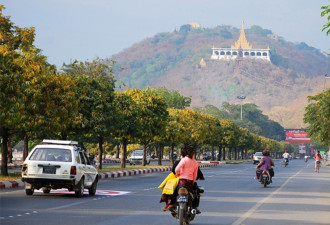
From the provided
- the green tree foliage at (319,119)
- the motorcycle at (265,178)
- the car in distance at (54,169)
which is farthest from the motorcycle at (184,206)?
the green tree foliage at (319,119)

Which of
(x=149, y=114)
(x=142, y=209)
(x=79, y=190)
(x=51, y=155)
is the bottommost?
(x=142, y=209)

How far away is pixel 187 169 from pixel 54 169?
7992mm

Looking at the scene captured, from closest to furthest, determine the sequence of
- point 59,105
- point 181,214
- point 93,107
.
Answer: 1. point 181,214
2. point 59,105
3. point 93,107

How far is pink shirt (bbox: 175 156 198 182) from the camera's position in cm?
1579

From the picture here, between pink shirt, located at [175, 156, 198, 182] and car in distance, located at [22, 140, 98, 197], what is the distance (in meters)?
7.56

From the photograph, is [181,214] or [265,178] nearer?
[181,214]

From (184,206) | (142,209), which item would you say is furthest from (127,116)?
(184,206)

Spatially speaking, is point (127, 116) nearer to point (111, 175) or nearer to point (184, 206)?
point (111, 175)

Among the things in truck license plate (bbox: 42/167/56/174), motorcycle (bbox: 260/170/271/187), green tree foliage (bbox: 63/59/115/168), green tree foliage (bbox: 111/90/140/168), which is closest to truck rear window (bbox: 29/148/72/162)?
truck license plate (bbox: 42/167/56/174)

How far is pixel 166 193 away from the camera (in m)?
15.7

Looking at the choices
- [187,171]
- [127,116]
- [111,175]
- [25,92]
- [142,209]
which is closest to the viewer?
[187,171]

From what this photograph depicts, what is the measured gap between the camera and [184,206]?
15250mm

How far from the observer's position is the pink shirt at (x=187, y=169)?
51.8 ft

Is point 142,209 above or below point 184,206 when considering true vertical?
below
